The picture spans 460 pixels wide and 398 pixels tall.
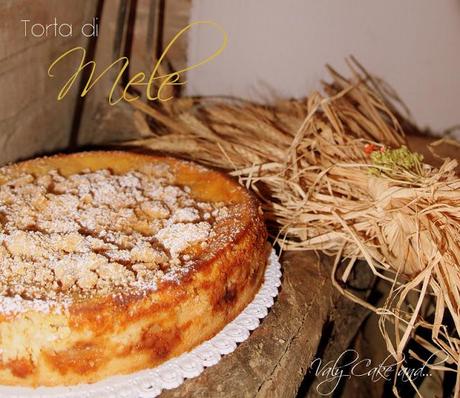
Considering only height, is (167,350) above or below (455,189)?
below

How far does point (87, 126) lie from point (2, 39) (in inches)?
30.6

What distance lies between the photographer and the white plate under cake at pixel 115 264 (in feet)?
2.93

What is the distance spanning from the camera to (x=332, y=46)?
229 cm

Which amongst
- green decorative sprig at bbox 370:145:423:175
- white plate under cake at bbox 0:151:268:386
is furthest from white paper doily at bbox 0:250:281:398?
green decorative sprig at bbox 370:145:423:175

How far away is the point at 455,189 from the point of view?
1335 millimetres

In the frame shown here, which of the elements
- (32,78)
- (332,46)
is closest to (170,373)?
(32,78)

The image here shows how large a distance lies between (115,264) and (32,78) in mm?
916

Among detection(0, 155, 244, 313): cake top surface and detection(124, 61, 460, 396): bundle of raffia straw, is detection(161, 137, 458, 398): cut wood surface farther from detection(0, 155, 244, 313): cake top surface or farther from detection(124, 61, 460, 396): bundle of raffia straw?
detection(0, 155, 244, 313): cake top surface

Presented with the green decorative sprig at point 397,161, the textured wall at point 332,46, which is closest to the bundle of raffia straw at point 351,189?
the green decorative sprig at point 397,161

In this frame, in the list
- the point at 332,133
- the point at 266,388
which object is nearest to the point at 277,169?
the point at 332,133

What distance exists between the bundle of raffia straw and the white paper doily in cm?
30

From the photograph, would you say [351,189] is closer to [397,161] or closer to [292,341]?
[397,161]

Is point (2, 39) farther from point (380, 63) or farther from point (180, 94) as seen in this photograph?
point (380, 63)

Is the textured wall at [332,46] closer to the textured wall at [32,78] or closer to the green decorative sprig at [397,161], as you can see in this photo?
the textured wall at [32,78]
